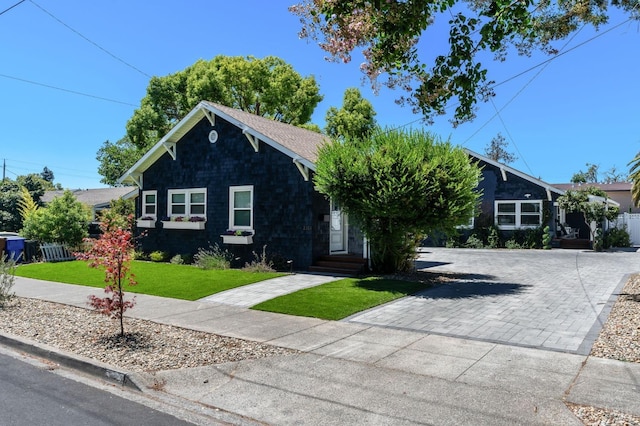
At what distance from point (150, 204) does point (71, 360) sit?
560 inches

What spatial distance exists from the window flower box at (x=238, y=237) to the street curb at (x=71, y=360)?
338 inches

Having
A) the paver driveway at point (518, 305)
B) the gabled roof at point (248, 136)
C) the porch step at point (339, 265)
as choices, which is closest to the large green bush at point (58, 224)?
the gabled roof at point (248, 136)

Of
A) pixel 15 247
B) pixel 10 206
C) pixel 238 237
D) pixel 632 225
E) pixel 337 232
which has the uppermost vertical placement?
pixel 10 206

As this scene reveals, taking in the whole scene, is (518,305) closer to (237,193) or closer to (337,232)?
(337,232)

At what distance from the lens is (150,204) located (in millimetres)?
19578

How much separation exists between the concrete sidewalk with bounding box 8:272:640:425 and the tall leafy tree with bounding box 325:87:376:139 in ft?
94.4

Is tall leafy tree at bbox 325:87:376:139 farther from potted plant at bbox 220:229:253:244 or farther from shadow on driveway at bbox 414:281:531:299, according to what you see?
shadow on driveway at bbox 414:281:531:299

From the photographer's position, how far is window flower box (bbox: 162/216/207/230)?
17156 millimetres

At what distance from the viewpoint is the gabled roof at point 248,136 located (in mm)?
15203

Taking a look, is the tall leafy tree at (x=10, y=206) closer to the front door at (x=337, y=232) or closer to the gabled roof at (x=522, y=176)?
the front door at (x=337, y=232)

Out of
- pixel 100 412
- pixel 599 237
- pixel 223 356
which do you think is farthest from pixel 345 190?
pixel 599 237

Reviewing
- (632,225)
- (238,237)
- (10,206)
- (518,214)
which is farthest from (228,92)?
(632,225)

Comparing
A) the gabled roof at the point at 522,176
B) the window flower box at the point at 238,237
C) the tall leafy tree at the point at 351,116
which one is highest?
the tall leafy tree at the point at 351,116

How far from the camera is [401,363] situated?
582cm
